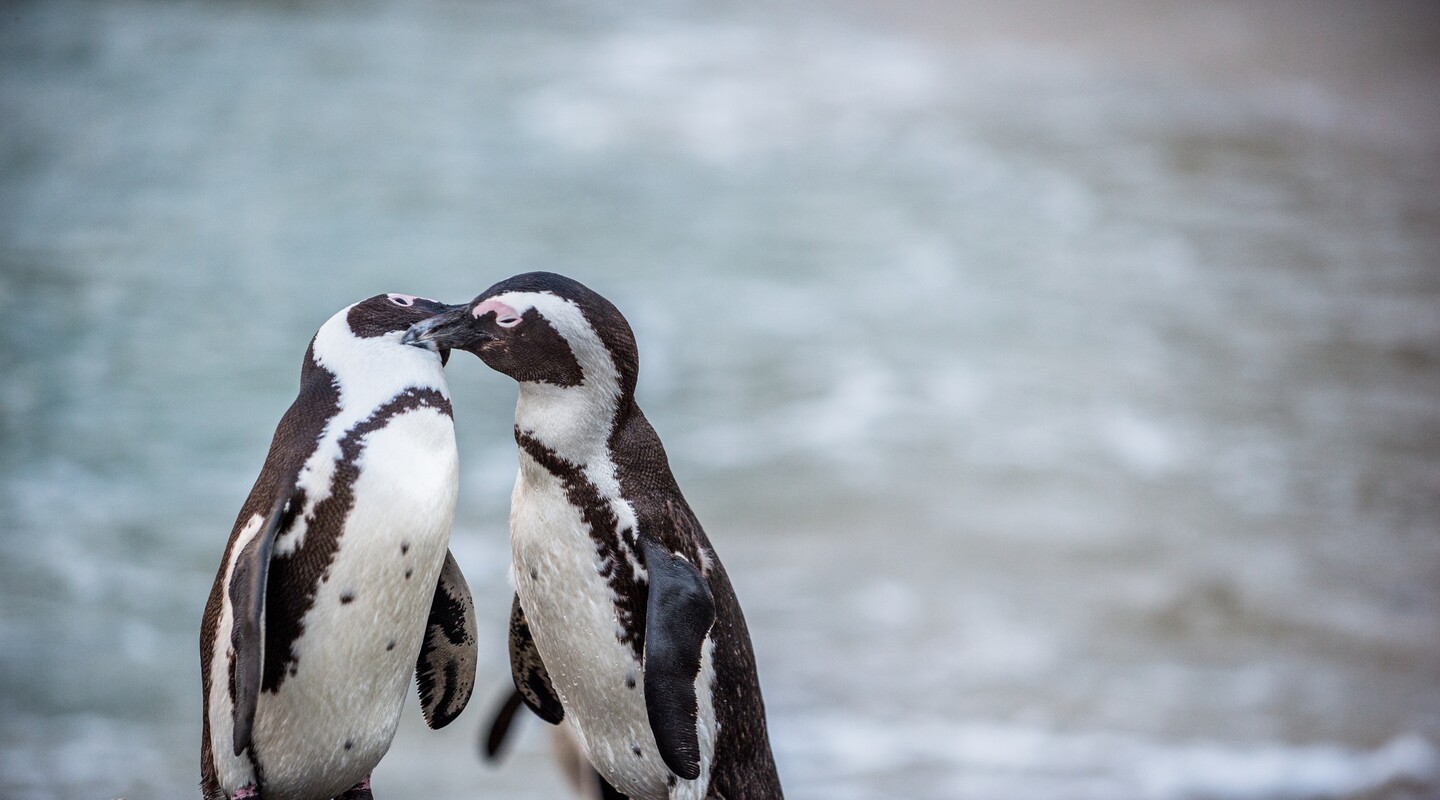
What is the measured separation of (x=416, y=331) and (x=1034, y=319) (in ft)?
25.4

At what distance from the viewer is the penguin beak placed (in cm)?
189

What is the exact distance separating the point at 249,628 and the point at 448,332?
1.46ft

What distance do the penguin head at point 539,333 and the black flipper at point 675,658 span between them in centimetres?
28

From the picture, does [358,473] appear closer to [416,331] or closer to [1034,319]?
[416,331]

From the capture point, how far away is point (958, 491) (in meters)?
7.38

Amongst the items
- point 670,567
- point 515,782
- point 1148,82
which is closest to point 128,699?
point 515,782

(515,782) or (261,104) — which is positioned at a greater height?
(261,104)

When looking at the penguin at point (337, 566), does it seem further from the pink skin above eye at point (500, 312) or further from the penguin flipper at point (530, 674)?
the penguin flipper at point (530, 674)

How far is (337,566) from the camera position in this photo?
1.82 metres

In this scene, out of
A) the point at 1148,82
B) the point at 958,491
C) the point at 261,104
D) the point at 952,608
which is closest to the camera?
the point at 952,608

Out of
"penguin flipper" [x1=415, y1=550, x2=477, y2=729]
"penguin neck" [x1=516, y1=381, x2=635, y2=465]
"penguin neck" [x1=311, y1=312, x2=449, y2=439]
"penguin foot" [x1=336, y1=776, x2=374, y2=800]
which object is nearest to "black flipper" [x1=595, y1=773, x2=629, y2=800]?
"penguin flipper" [x1=415, y1=550, x2=477, y2=729]

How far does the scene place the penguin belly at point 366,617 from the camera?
5.98ft

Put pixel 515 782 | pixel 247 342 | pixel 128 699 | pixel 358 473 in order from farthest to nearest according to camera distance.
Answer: pixel 247 342 < pixel 128 699 < pixel 515 782 < pixel 358 473

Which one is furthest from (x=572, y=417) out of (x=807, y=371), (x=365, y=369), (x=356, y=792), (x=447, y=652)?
(x=807, y=371)
